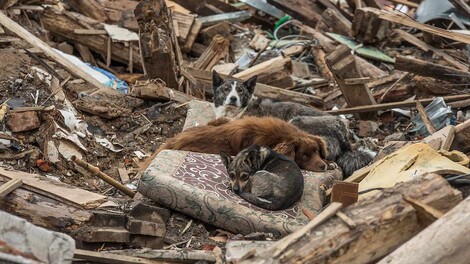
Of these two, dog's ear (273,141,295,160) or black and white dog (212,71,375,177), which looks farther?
black and white dog (212,71,375,177)

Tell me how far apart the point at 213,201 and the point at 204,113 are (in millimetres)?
2975

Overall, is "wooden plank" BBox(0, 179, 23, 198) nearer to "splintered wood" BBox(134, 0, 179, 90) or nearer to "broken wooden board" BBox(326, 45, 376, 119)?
"splintered wood" BBox(134, 0, 179, 90)

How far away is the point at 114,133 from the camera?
9.06 m

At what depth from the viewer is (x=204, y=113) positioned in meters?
9.43

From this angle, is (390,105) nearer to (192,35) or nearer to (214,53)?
(214,53)

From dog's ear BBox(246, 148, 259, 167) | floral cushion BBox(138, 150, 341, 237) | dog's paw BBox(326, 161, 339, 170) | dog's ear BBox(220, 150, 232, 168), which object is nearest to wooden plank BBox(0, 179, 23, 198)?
floral cushion BBox(138, 150, 341, 237)

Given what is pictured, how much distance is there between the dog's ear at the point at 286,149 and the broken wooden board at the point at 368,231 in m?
3.02

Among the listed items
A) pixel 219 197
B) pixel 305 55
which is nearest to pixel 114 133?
pixel 219 197

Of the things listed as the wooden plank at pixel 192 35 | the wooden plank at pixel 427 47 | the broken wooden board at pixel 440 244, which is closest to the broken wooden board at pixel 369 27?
the wooden plank at pixel 427 47

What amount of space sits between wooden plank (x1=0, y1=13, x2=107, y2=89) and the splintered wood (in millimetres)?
797

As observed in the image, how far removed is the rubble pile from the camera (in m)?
4.39

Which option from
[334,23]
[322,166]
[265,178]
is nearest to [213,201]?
[265,178]

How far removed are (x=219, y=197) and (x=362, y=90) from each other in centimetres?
392

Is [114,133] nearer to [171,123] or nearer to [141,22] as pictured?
[171,123]
